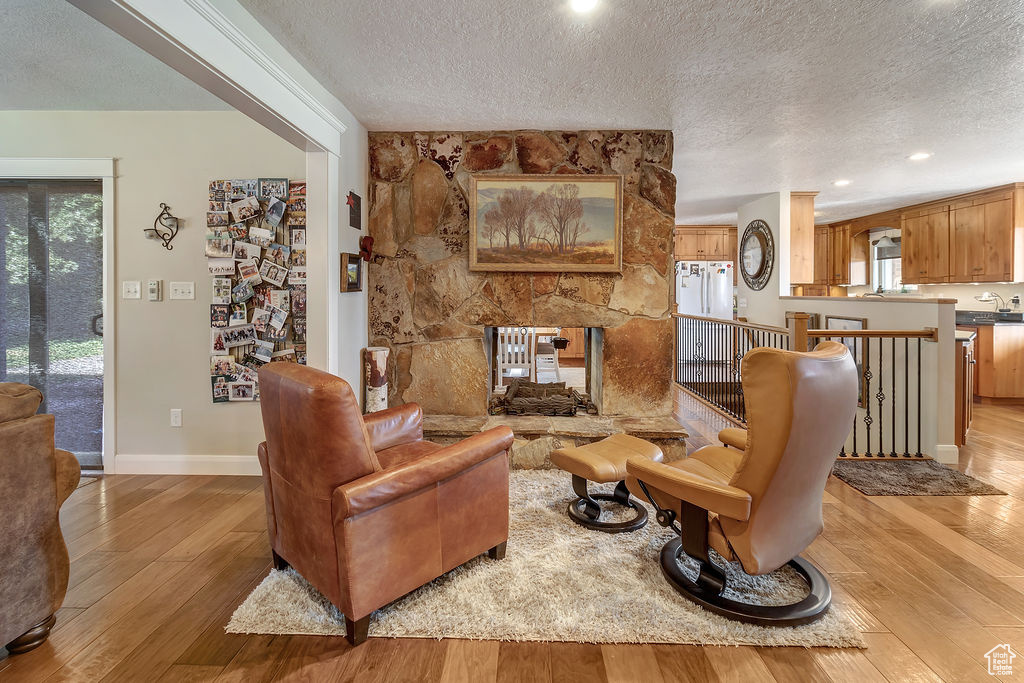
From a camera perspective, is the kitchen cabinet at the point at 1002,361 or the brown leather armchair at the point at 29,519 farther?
the kitchen cabinet at the point at 1002,361

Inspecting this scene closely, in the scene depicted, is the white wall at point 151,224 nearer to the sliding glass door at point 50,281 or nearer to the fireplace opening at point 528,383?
the sliding glass door at point 50,281

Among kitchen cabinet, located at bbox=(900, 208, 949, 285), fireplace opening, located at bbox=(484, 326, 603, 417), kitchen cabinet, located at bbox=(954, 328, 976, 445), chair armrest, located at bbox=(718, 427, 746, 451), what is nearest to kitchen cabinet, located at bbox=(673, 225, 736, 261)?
kitchen cabinet, located at bbox=(900, 208, 949, 285)

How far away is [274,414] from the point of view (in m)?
1.78

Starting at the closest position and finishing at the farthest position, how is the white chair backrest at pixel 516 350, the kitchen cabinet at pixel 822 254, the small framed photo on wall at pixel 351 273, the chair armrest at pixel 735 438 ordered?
the chair armrest at pixel 735 438, the small framed photo on wall at pixel 351 273, the white chair backrest at pixel 516 350, the kitchen cabinet at pixel 822 254

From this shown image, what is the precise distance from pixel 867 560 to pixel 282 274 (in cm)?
354

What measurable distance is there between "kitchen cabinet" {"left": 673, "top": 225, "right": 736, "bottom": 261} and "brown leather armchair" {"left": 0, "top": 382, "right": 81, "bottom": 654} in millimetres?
7791

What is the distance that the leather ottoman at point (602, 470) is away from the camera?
2371 millimetres

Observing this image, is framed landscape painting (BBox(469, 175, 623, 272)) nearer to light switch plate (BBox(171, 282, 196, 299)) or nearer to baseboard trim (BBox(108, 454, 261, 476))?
light switch plate (BBox(171, 282, 196, 299))

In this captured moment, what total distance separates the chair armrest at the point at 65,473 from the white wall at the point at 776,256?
20.0 ft

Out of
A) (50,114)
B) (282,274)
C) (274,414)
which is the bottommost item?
(274,414)

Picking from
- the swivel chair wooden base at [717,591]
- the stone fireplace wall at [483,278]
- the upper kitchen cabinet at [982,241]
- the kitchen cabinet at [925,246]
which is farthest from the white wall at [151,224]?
the kitchen cabinet at [925,246]

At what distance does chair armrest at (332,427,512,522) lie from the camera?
1596 millimetres

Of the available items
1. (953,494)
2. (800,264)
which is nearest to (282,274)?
(953,494)

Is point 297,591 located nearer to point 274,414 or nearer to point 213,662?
point 213,662
